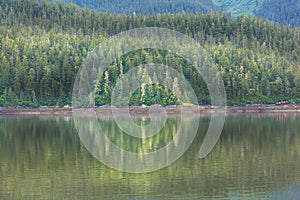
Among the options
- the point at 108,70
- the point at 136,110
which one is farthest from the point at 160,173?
the point at 108,70

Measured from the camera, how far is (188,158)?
52812 mm

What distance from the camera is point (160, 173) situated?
151 ft

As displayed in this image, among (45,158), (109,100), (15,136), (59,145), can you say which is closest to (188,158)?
(45,158)

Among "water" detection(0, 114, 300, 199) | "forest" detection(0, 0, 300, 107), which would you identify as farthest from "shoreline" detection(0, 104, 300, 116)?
"water" detection(0, 114, 300, 199)

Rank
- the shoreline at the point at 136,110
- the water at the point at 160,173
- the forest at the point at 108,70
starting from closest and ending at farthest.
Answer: the water at the point at 160,173 → the shoreline at the point at 136,110 → the forest at the point at 108,70

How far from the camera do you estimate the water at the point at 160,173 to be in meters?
38.7

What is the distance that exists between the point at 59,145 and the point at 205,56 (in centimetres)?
10544

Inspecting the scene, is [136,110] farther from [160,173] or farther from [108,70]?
[160,173]

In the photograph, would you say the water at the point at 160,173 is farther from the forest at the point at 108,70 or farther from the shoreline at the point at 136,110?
the forest at the point at 108,70

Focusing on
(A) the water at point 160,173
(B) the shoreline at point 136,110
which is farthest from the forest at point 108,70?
(A) the water at point 160,173

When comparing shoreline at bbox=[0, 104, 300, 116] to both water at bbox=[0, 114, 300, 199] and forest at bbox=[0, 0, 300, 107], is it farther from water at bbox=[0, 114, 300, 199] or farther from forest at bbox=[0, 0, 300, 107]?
water at bbox=[0, 114, 300, 199]

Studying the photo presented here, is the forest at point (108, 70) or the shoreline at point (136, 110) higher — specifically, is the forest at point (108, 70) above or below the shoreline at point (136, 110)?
above

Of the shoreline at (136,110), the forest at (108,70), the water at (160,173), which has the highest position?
the forest at (108,70)

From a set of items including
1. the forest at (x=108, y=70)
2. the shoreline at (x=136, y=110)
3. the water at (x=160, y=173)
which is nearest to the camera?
the water at (x=160, y=173)
